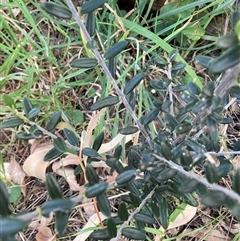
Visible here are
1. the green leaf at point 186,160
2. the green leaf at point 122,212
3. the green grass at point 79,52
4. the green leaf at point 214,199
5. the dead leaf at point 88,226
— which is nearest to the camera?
the green leaf at point 214,199

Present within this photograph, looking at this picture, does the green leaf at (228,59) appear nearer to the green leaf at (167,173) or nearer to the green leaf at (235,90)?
the green leaf at (235,90)

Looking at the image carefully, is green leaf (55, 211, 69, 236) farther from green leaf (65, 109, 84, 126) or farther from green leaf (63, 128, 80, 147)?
green leaf (65, 109, 84, 126)

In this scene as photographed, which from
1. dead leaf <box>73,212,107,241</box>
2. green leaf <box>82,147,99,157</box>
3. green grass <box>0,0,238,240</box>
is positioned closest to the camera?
green leaf <box>82,147,99,157</box>

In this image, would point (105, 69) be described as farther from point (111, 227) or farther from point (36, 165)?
point (36, 165)

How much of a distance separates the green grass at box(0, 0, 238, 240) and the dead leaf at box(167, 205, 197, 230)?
11.9 inches

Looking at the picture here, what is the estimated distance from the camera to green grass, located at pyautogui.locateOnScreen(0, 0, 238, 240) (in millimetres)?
1705

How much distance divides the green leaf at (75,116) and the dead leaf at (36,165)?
0.51ft

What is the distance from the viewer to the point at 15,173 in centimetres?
172

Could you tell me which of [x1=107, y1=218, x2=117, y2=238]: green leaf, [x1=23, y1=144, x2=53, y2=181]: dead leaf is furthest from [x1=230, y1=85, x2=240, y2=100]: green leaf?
[x1=23, y1=144, x2=53, y2=181]: dead leaf

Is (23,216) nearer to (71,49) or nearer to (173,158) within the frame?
(173,158)

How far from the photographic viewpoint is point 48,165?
169 centimetres

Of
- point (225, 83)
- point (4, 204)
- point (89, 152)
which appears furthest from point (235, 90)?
point (4, 204)

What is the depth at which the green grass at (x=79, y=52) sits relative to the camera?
171cm

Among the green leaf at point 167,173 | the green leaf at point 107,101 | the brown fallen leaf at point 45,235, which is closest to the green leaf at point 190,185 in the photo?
the green leaf at point 167,173
